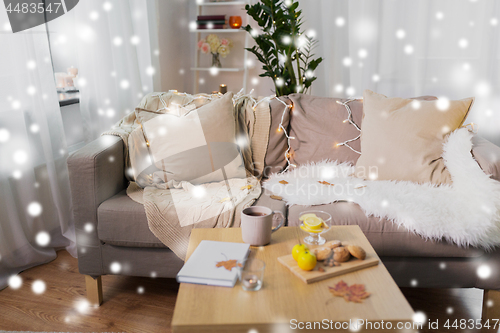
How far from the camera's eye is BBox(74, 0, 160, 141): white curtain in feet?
7.06

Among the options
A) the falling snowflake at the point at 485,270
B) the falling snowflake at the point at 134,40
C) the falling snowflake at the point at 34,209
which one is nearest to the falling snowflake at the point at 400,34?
the falling snowflake at the point at 134,40

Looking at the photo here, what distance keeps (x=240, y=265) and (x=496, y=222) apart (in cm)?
100

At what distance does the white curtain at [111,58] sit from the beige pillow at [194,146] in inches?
21.5

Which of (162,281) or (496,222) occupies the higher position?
(496,222)

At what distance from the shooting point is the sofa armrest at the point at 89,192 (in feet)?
5.02

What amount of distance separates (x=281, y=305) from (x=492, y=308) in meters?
1.06

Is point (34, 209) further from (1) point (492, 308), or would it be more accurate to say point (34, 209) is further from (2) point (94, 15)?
(1) point (492, 308)

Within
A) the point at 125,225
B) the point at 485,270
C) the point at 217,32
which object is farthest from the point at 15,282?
the point at 217,32

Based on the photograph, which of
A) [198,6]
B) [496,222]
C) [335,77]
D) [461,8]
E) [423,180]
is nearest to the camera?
[496,222]

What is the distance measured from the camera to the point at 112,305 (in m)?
1.61

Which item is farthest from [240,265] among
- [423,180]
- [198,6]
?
[198,6]

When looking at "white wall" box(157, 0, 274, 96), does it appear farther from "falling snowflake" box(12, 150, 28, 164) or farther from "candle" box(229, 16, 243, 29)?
"falling snowflake" box(12, 150, 28, 164)

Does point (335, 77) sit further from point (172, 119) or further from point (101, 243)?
point (101, 243)

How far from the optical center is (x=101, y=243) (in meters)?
1.57
